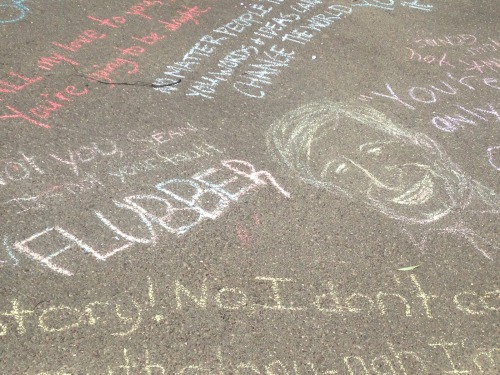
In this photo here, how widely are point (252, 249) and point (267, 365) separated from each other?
759mm

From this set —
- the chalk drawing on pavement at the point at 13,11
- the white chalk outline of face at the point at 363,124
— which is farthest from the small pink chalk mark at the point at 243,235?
the chalk drawing on pavement at the point at 13,11

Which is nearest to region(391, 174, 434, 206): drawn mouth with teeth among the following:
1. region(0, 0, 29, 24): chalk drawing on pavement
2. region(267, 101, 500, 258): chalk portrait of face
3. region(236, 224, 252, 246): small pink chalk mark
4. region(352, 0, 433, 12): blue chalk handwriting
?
region(267, 101, 500, 258): chalk portrait of face

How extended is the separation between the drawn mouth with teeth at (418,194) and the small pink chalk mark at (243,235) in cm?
103

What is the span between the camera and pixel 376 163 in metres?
4.29

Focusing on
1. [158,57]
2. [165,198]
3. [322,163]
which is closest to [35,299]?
[165,198]

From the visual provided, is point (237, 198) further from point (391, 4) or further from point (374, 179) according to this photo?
point (391, 4)

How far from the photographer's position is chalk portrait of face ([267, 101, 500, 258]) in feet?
13.0

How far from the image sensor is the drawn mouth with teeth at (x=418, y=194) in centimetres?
A: 399

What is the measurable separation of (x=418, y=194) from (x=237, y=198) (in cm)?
119

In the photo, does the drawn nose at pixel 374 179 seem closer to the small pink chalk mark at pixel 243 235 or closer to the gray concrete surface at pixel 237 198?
the gray concrete surface at pixel 237 198

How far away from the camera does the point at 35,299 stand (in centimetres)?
299

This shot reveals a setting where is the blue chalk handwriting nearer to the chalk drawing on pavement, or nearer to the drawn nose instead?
the drawn nose

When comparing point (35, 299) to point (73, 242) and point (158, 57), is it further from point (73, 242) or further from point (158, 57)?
point (158, 57)

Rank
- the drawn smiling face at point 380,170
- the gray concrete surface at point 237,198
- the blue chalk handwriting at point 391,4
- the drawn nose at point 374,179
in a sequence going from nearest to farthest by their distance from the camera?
the gray concrete surface at point 237,198 < the drawn smiling face at point 380,170 < the drawn nose at point 374,179 < the blue chalk handwriting at point 391,4
